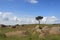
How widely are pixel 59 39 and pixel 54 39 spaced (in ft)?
1.69

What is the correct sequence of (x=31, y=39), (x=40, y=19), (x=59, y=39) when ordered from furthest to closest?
(x=40, y=19)
(x=59, y=39)
(x=31, y=39)

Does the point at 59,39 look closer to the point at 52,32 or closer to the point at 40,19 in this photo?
the point at 52,32

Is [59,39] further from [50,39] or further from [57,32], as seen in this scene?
[57,32]

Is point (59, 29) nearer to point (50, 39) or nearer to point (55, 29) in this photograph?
point (55, 29)

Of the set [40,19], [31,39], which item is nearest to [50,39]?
[31,39]

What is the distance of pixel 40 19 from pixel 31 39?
250 ft

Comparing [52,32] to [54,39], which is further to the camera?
[52,32]

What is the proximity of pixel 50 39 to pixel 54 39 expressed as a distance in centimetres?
41

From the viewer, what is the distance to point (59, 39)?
16547 millimetres

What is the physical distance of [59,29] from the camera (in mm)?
23922

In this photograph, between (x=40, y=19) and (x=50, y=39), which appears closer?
(x=50, y=39)

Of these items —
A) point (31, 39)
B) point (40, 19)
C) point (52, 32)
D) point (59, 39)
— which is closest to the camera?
point (31, 39)

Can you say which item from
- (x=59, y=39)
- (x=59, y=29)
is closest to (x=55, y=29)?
(x=59, y=29)

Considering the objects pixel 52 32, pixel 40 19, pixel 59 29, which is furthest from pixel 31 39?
pixel 40 19
